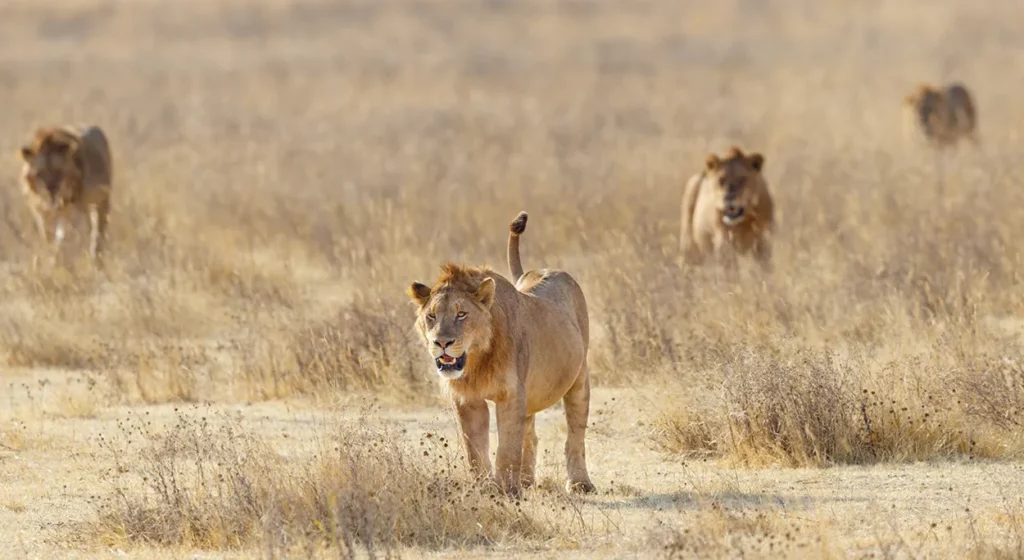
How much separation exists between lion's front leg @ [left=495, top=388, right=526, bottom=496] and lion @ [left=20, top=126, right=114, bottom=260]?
9.75 meters

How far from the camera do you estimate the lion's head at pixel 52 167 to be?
17641mm

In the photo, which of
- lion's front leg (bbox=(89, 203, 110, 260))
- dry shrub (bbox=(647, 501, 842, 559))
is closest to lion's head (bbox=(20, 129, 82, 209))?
lion's front leg (bbox=(89, 203, 110, 260))

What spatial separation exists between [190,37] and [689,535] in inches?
2276

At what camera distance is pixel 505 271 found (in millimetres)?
15641

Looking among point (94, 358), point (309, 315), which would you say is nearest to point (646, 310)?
point (309, 315)

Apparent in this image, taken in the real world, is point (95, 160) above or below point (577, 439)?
above

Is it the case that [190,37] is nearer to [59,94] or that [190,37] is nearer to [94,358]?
[59,94]

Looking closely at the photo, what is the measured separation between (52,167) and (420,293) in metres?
10.4

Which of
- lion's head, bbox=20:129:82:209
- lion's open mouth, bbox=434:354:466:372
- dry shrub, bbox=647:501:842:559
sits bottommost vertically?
dry shrub, bbox=647:501:842:559

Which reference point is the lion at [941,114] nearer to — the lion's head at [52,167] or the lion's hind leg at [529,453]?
the lion's head at [52,167]

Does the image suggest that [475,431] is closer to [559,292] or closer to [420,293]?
[420,293]

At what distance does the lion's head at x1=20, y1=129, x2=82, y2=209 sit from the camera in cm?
1764

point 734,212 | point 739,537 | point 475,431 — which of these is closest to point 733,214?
point 734,212

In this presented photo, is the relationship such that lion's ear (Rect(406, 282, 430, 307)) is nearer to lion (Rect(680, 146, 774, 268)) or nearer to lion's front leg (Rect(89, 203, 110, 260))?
lion (Rect(680, 146, 774, 268))
